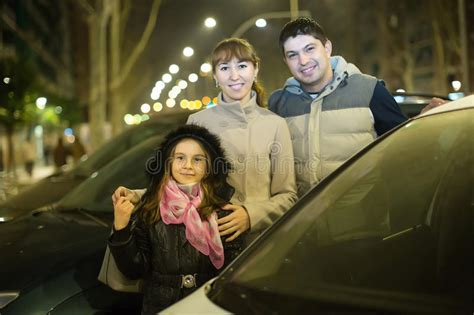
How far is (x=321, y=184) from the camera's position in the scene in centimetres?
248

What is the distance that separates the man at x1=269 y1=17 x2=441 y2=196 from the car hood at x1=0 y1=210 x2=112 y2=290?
1.18m

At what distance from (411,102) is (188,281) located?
2.75 meters

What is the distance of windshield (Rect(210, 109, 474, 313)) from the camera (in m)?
2.20

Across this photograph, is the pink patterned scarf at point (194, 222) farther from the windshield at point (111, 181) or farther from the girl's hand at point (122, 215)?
the windshield at point (111, 181)

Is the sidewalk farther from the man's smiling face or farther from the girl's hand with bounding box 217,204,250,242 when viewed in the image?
the girl's hand with bounding box 217,204,250,242

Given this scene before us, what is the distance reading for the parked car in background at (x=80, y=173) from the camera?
6.08 m

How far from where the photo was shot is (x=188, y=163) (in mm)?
2988

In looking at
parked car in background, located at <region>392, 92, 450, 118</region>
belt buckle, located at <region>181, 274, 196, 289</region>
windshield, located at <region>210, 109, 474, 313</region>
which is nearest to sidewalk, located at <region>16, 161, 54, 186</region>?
parked car in background, located at <region>392, 92, 450, 118</region>

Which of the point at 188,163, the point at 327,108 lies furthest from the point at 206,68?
the point at 188,163

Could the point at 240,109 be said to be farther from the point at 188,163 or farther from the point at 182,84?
the point at 182,84

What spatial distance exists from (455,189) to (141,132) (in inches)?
169

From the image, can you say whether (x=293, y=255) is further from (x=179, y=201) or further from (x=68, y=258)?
(x=68, y=258)

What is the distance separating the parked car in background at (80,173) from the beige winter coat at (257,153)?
7.93 feet

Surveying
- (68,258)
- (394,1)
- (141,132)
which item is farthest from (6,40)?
(68,258)
